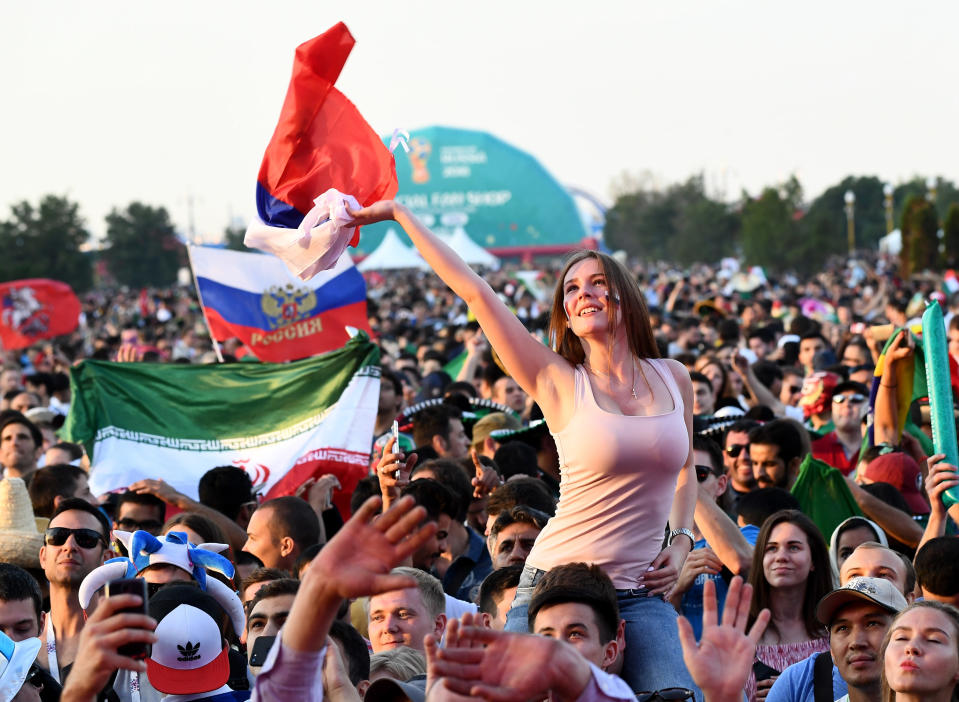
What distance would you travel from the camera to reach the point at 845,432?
9.70 m

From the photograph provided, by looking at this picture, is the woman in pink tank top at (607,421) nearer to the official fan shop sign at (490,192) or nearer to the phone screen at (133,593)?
the phone screen at (133,593)

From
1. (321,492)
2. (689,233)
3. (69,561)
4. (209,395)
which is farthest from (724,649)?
(689,233)

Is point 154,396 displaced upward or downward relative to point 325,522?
upward

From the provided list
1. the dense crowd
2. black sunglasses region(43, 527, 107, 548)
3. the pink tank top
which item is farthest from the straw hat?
the pink tank top

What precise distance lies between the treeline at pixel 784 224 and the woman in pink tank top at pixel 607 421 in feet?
116

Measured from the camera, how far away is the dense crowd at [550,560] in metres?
2.91

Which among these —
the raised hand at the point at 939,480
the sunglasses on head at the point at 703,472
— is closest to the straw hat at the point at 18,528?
the sunglasses on head at the point at 703,472

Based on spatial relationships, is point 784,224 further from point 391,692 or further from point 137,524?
point 391,692

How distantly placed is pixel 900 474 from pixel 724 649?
4856 millimetres

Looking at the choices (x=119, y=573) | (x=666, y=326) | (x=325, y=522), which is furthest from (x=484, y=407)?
(x=666, y=326)

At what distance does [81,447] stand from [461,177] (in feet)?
321

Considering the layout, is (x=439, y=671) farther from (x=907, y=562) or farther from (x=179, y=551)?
(x=907, y=562)

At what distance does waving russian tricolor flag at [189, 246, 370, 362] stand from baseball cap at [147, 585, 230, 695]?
882 centimetres

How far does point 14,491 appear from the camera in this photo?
7328 mm
